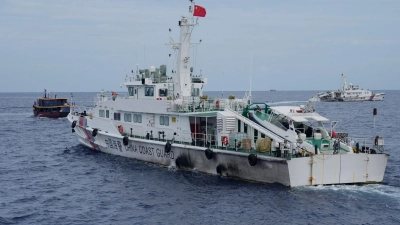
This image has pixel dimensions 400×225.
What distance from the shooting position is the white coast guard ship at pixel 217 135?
2300cm

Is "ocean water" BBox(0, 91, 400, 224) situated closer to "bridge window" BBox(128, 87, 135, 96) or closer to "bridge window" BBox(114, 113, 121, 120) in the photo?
"bridge window" BBox(114, 113, 121, 120)

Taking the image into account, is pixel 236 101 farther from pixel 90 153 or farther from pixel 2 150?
pixel 2 150

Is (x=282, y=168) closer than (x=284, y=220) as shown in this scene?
No

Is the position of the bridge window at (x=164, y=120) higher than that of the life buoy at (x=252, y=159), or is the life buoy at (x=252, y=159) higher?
the bridge window at (x=164, y=120)

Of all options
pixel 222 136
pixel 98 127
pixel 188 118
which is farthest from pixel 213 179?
pixel 98 127

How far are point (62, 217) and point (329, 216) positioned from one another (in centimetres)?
1106

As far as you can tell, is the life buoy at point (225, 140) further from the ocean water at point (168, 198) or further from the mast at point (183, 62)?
the mast at point (183, 62)

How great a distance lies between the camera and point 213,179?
26.0 m

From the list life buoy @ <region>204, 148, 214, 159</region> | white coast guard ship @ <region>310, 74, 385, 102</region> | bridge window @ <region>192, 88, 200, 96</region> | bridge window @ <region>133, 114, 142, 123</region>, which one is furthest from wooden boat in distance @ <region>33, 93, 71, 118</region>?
white coast guard ship @ <region>310, 74, 385, 102</region>

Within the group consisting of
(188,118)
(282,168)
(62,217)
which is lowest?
(62,217)

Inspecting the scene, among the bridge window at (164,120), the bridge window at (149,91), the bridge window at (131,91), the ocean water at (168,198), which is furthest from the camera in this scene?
the bridge window at (131,91)

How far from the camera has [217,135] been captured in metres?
26.8

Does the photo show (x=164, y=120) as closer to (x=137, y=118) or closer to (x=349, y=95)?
(x=137, y=118)

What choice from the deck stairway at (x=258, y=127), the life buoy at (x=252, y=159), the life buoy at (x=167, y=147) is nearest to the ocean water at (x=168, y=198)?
the life buoy at (x=252, y=159)
